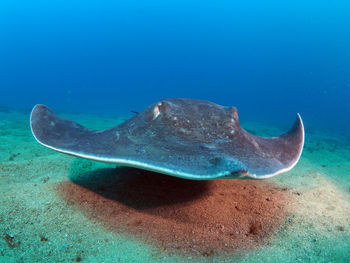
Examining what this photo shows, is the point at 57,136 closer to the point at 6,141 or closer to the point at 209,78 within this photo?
the point at 6,141

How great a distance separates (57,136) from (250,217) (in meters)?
2.57

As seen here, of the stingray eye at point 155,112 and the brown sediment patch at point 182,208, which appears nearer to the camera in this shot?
the brown sediment patch at point 182,208

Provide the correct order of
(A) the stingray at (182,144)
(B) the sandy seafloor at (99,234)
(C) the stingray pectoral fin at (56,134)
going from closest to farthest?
(A) the stingray at (182,144), (B) the sandy seafloor at (99,234), (C) the stingray pectoral fin at (56,134)

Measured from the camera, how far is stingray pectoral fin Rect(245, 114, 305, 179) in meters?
1.84

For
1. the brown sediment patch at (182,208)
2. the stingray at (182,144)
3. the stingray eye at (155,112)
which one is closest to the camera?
the stingray at (182,144)

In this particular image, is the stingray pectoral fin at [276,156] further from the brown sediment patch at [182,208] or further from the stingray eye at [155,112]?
the stingray eye at [155,112]

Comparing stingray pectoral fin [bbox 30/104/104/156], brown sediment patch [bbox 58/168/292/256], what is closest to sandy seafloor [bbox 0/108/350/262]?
brown sediment patch [bbox 58/168/292/256]

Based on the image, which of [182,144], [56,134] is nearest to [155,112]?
[182,144]

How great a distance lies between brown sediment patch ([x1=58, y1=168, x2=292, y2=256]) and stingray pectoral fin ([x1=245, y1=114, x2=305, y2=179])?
680 millimetres

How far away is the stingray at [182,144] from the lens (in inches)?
65.6

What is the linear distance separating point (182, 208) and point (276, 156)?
50.0 inches

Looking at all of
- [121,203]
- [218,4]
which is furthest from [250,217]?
[218,4]

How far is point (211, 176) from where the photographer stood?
1503 mm

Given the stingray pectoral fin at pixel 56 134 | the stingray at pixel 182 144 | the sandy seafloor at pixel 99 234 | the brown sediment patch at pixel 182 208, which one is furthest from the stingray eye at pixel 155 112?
the sandy seafloor at pixel 99 234
